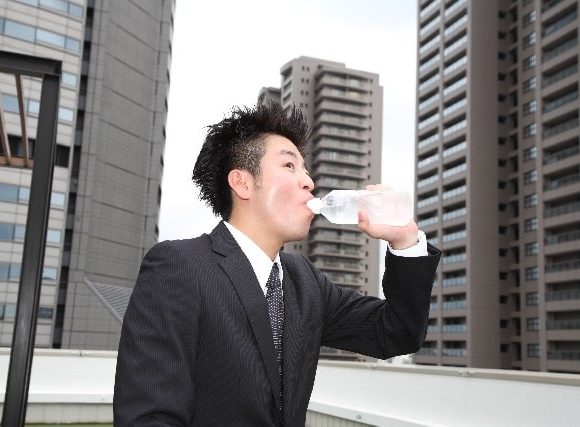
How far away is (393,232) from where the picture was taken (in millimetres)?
1835

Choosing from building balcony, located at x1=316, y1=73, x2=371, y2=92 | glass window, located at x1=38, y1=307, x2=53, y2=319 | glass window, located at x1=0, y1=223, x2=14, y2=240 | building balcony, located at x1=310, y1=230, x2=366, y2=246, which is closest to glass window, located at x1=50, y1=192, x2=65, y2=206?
glass window, located at x1=0, y1=223, x2=14, y2=240

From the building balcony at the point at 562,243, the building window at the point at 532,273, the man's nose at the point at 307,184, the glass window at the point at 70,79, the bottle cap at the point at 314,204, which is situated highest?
the glass window at the point at 70,79

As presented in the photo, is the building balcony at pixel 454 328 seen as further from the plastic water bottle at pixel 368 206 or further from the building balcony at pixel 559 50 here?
the plastic water bottle at pixel 368 206

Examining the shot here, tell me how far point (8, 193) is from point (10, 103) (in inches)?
271

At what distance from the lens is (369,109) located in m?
90.6

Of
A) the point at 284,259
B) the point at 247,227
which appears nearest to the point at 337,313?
the point at 284,259

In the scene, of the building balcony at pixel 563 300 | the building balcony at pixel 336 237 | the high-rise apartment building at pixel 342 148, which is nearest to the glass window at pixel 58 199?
the building balcony at pixel 563 300

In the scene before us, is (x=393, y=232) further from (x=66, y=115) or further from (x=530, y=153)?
(x=530, y=153)

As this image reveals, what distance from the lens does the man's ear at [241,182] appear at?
6.50ft

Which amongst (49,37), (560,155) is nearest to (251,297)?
(49,37)

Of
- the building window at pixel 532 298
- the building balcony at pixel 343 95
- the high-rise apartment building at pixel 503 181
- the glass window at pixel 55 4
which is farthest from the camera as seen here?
the building balcony at pixel 343 95

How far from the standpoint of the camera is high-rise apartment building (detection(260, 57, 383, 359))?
8506 centimetres

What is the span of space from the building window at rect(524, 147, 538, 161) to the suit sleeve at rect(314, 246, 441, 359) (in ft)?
179

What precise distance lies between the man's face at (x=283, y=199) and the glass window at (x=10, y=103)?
139ft
